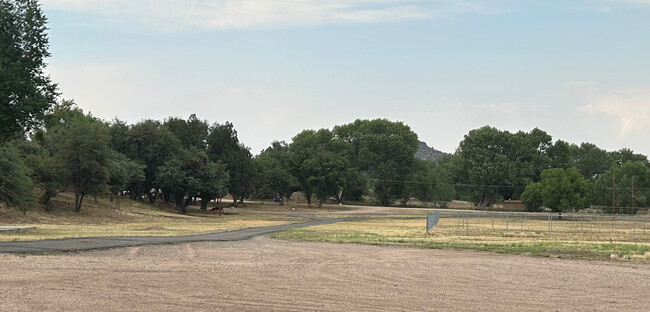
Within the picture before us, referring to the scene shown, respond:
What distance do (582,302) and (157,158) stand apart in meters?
73.0

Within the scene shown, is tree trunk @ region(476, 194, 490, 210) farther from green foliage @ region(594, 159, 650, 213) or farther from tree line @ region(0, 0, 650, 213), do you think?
green foliage @ region(594, 159, 650, 213)

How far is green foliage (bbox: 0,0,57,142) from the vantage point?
3172 cm

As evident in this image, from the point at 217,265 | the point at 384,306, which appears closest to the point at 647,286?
the point at 384,306

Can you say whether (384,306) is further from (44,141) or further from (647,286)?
(44,141)

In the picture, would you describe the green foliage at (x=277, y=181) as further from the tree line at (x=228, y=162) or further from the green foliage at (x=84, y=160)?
the green foliage at (x=84, y=160)

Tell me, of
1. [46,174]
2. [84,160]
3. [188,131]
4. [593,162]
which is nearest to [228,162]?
[188,131]

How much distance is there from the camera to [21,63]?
106 ft

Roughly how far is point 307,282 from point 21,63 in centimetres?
2288

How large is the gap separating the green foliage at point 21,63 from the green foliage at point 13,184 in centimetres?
1336

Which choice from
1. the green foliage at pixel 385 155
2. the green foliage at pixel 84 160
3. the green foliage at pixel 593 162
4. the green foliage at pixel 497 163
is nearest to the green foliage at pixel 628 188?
the green foliage at pixel 497 163

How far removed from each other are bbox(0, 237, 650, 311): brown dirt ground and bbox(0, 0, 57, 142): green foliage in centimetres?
1199

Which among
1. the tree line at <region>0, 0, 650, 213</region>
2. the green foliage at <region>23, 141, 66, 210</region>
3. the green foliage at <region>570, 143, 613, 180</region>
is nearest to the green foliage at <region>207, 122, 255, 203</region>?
the tree line at <region>0, 0, 650, 213</region>

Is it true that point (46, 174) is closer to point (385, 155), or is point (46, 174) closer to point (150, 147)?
point (150, 147)

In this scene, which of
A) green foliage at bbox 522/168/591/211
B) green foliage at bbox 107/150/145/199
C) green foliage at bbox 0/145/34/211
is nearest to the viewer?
green foliage at bbox 0/145/34/211
